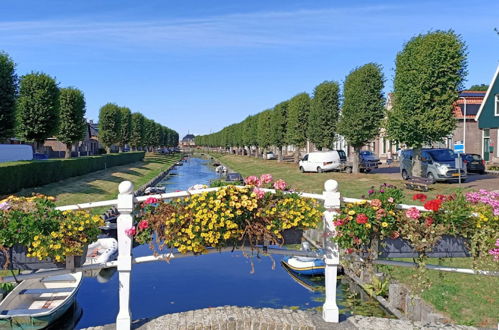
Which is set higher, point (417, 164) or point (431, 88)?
point (431, 88)

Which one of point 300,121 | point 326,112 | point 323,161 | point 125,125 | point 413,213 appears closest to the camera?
point 413,213

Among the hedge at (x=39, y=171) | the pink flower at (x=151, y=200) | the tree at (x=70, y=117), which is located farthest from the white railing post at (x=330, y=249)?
the tree at (x=70, y=117)

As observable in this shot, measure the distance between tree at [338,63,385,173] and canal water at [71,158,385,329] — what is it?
2127 centimetres

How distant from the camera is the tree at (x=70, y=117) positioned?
153 ft

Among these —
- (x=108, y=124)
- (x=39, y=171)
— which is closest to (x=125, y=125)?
(x=108, y=124)

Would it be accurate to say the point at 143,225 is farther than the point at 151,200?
No

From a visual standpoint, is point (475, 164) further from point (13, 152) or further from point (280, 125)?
point (13, 152)

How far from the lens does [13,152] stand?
36656 millimetres

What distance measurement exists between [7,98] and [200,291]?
874 inches

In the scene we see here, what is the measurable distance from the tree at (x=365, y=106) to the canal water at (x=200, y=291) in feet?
69.8

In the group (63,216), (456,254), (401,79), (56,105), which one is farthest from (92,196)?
(456,254)

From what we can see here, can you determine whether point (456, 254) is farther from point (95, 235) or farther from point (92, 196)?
point (92, 196)

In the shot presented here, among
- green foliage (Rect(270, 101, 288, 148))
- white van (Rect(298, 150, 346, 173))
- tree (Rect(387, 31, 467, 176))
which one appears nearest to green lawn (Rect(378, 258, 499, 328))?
tree (Rect(387, 31, 467, 176))

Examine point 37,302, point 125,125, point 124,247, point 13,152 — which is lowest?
point 37,302
